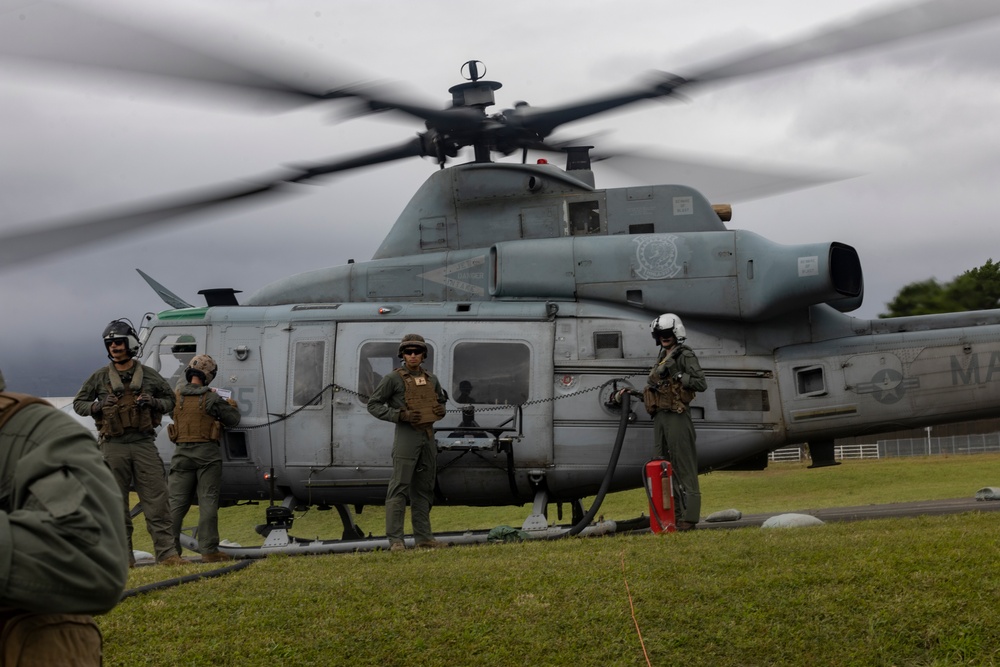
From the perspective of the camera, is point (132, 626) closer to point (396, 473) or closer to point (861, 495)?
point (396, 473)

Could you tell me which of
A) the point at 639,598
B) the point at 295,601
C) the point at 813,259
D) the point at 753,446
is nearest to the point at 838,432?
the point at 753,446

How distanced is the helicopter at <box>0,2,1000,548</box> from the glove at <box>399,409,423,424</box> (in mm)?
832

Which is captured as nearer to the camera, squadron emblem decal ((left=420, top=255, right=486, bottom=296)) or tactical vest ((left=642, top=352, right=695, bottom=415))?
tactical vest ((left=642, top=352, right=695, bottom=415))

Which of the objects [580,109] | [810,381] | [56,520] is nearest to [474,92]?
[580,109]

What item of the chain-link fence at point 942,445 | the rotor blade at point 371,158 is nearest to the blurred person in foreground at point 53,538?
the rotor blade at point 371,158

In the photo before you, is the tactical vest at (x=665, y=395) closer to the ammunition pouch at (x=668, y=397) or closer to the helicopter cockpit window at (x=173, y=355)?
the ammunition pouch at (x=668, y=397)

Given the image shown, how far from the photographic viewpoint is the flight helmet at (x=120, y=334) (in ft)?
29.9

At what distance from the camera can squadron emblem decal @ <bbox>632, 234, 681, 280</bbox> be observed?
10117 millimetres

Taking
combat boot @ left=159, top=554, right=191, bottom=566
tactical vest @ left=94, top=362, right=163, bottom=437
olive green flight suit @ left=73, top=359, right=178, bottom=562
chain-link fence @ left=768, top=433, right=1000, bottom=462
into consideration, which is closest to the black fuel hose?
combat boot @ left=159, top=554, right=191, bottom=566

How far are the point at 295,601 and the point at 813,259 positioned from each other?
578cm

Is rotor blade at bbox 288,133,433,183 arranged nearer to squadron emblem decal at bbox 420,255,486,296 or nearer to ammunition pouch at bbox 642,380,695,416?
squadron emblem decal at bbox 420,255,486,296

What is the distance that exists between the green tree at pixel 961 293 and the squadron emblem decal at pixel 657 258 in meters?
3.63

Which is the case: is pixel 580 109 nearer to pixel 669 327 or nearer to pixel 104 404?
pixel 669 327

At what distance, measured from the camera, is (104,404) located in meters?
8.91
